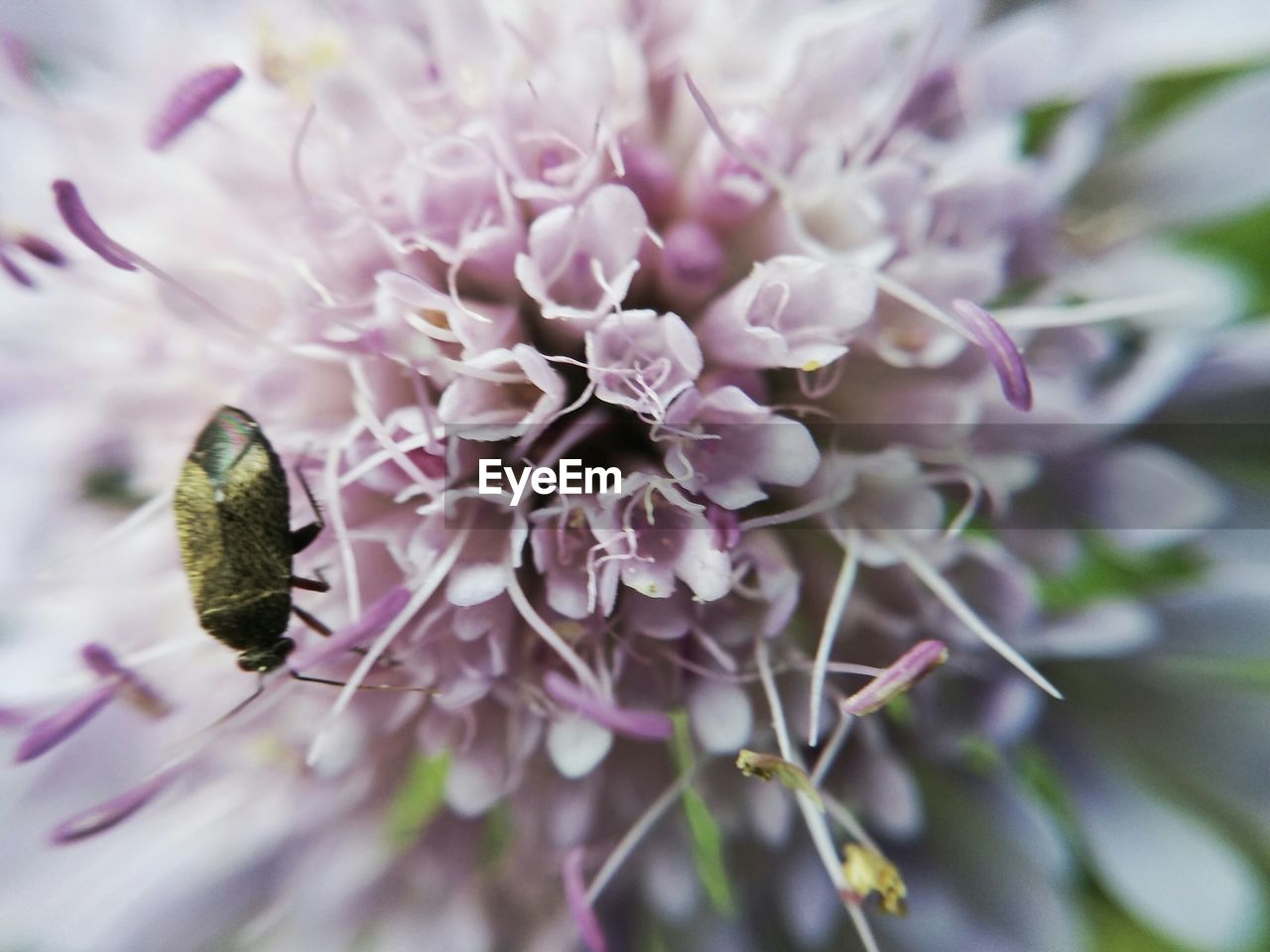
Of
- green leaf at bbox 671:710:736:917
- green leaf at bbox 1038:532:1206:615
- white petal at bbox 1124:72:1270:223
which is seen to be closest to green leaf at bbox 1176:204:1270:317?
white petal at bbox 1124:72:1270:223

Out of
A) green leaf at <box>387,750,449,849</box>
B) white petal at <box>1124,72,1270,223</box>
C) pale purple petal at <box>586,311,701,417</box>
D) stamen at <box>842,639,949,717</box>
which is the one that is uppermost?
pale purple petal at <box>586,311,701,417</box>

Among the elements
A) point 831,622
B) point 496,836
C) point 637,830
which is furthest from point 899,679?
point 496,836

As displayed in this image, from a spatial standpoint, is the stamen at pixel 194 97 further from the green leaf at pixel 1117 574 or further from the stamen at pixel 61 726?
the green leaf at pixel 1117 574

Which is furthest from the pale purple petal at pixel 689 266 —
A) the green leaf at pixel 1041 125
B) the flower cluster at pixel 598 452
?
the green leaf at pixel 1041 125

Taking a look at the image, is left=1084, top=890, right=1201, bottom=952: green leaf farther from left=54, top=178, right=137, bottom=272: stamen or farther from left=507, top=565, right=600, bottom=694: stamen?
left=54, top=178, right=137, bottom=272: stamen

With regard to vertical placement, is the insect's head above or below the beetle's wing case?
below

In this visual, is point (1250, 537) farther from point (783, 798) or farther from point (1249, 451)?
point (783, 798)

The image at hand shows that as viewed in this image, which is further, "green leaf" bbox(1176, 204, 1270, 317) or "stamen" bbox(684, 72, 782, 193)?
"green leaf" bbox(1176, 204, 1270, 317)
